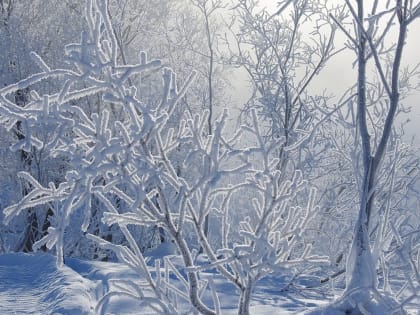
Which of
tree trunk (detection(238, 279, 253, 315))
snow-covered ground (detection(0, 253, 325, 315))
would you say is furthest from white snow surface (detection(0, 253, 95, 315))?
tree trunk (detection(238, 279, 253, 315))

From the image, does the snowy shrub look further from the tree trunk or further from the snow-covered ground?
the snow-covered ground

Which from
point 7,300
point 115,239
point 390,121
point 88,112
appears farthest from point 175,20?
point 390,121

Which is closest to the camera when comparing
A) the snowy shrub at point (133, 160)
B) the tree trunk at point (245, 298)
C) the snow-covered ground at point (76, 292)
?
the snowy shrub at point (133, 160)

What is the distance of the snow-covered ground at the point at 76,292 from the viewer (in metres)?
4.33

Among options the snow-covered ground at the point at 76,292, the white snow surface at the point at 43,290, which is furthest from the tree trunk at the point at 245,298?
the white snow surface at the point at 43,290

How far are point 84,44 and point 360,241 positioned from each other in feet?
6.48

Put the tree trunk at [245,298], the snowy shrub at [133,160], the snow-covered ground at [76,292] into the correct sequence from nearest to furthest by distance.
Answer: the snowy shrub at [133,160] < the tree trunk at [245,298] < the snow-covered ground at [76,292]

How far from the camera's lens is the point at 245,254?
7.84 feet

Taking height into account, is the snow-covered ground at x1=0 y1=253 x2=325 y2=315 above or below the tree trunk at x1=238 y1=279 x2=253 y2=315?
below

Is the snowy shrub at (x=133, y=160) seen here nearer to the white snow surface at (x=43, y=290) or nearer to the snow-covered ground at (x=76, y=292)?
the snow-covered ground at (x=76, y=292)

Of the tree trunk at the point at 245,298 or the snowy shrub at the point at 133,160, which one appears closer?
the snowy shrub at the point at 133,160

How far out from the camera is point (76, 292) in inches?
183

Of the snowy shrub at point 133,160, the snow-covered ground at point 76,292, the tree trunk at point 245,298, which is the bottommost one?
the snow-covered ground at point 76,292

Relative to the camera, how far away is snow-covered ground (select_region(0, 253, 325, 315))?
14.2ft
